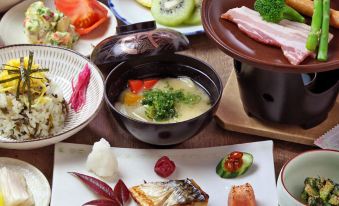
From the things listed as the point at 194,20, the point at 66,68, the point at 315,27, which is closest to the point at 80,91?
the point at 66,68

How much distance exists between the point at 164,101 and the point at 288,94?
0.42 metres

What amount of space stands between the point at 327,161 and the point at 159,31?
83 centimetres

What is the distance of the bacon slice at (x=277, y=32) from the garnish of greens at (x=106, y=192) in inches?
26.6

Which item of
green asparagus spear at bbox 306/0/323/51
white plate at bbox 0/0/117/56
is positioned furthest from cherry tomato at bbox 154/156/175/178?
white plate at bbox 0/0/117/56

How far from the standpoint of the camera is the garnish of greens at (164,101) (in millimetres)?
2100

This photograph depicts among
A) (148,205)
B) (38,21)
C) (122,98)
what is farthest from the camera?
(38,21)

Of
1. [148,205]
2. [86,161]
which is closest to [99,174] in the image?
[86,161]

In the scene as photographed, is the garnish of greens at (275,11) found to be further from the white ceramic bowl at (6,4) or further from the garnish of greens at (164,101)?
the white ceramic bowl at (6,4)

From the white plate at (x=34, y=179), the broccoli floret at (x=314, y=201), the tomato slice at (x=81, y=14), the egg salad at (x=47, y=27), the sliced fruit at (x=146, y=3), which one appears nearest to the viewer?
the broccoli floret at (x=314, y=201)

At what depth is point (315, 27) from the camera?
6.68ft

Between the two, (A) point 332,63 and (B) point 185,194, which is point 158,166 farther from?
(A) point 332,63

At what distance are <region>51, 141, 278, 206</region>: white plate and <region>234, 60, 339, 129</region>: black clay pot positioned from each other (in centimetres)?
14

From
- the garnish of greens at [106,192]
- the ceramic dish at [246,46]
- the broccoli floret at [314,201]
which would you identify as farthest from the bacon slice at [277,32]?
the garnish of greens at [106,192]

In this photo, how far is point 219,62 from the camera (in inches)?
101
